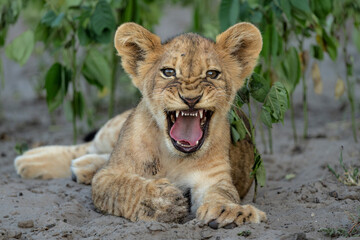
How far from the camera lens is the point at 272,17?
16.5ft

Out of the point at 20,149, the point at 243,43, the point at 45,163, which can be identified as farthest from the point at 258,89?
the point at 20,149

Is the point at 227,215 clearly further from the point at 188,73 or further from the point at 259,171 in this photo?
the point at 188,73

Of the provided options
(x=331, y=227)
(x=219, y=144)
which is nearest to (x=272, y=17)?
(x=219, y=144)

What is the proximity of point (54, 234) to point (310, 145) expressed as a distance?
136 inches

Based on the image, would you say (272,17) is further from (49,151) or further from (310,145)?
(49,151)

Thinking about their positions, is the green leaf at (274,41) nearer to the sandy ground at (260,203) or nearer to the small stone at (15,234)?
the sandy ground at (260,203)

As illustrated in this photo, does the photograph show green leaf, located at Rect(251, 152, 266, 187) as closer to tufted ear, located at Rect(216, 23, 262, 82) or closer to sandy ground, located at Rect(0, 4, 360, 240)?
sandy ground, located at Rect(0, 4, 360, 240)

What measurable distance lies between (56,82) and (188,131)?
2.15 m

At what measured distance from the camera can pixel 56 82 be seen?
214 inches

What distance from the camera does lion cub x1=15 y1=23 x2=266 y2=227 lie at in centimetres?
349

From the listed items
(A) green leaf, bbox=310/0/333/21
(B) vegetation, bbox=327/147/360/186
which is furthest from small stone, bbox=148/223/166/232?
(A) green leaf, bbox=310/0/333/21

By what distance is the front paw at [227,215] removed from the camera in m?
3.25

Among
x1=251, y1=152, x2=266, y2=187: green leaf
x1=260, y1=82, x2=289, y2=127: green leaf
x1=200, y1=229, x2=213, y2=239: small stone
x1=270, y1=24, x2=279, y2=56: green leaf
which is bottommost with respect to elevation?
x1=200, y1=229, x2=213, y2=239: small stone

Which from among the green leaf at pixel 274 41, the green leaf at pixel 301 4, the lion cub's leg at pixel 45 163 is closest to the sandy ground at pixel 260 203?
the lion cub's leg at pixel 45 163
